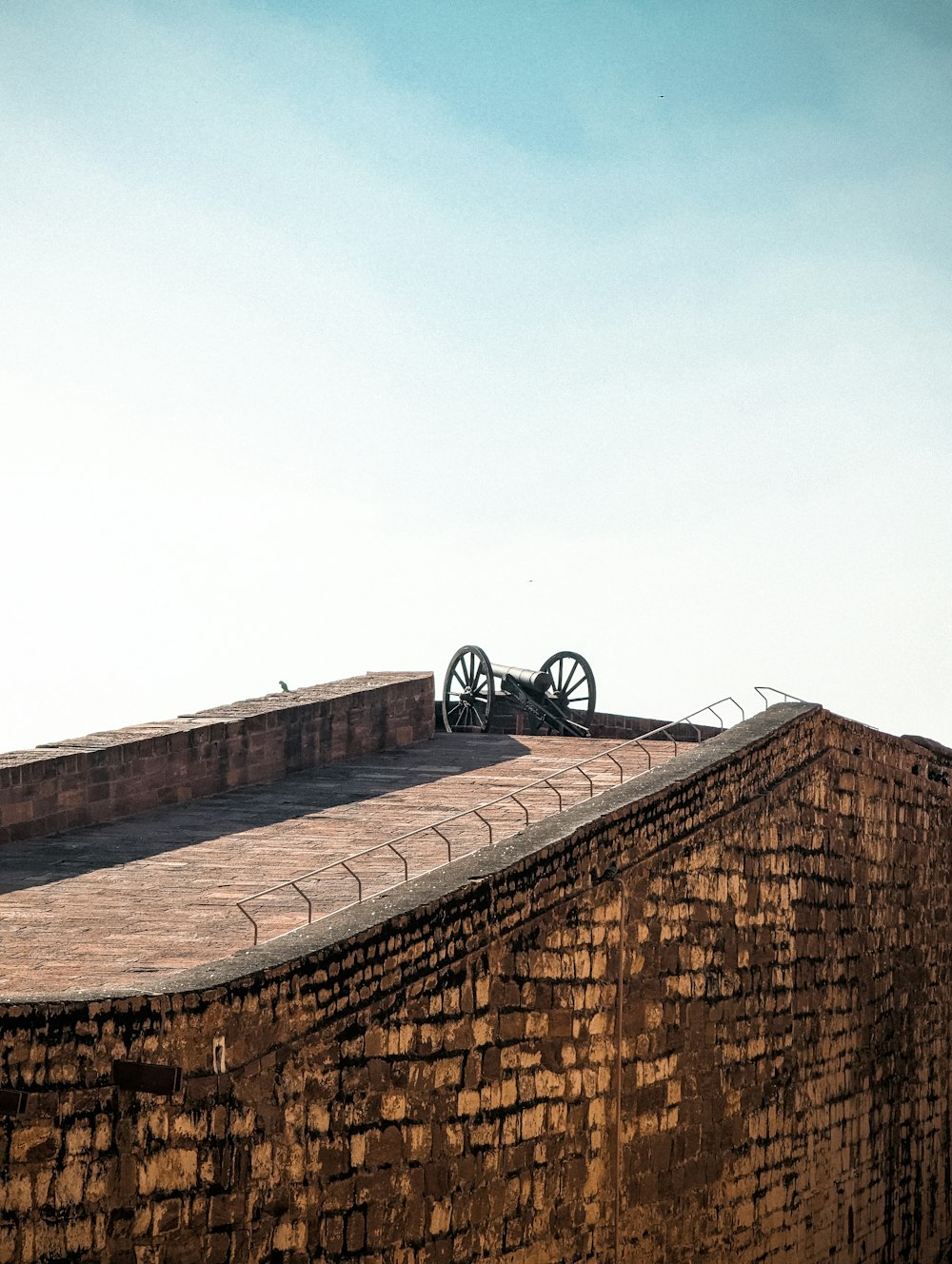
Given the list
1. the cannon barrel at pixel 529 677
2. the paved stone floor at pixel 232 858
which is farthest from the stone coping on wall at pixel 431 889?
the cannon barrel at pixel 529 677

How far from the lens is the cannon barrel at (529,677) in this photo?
60.2 ft

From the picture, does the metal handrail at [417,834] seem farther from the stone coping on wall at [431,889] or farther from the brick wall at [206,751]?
the brick wall at [206,751]

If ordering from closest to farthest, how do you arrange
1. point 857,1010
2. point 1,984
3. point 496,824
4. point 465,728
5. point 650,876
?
point 1,984 → point 650,876 → point 496,824 → point 857,1010 → point 465,728

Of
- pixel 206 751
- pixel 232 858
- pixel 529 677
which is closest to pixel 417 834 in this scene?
pixel 232 858

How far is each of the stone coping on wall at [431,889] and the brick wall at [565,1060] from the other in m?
0.02

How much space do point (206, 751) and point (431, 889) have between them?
14.9 feet

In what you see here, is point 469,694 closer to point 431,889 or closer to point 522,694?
point 522,694

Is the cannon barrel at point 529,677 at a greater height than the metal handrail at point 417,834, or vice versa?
the cannon barrel at point 529,677

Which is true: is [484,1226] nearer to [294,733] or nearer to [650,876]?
[650,876]

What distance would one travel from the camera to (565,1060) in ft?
29.2

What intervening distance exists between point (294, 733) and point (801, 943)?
4.35 m

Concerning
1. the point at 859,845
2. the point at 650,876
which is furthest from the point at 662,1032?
the point at 859,845

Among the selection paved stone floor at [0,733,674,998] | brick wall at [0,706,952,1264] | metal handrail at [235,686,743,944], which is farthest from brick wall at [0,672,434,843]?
brick wall at [0,706,952,1264]

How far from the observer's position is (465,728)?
1752 cm
